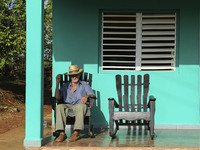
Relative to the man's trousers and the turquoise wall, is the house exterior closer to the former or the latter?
the turquoise wall

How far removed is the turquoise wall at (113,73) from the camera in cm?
773

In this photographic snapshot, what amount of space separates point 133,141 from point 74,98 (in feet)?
4.55

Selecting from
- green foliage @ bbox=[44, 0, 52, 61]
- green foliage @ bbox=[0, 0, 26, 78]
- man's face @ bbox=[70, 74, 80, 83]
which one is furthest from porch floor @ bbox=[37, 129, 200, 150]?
green foliage @ bbox=[44, 0, 52, 61]

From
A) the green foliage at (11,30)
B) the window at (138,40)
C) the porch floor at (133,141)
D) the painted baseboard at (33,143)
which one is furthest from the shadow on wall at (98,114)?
the green foliage at (11,30)

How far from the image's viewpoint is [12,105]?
535 inches

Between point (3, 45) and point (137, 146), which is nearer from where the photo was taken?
point (137, 146)

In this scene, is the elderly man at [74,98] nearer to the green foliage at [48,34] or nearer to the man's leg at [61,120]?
the man's leg at [61,120]

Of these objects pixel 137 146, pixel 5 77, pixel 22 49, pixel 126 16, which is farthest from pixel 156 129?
pixel 5 77

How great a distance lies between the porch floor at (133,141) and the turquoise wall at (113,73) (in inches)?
21.6

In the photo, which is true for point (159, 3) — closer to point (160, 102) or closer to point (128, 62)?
point (128, 62)

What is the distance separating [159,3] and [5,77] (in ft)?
39.3

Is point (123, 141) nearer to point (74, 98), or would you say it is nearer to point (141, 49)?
point (74, 98)

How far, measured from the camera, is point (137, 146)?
5.75 metres

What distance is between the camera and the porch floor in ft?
18.7
